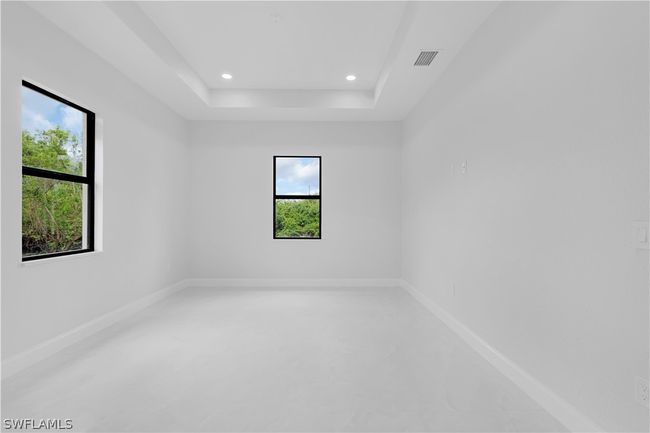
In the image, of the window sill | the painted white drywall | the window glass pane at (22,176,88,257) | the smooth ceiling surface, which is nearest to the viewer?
the painted white drywall

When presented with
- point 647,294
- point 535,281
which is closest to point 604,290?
point 647,294

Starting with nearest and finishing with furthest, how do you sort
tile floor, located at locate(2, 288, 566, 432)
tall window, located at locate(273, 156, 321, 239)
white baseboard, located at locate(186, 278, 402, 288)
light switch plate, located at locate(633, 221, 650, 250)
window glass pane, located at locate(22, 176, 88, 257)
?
light switch plate, located at locate(633, 221, 650, 250) → tile floor, located at locate(2, 288, 566, 432) → window glass pane, located at locate(22, 176, 88, 257) → white baseboard, located at locate(186, 278, 402, 288) → tall window, located at locate(273, 156, 321, 239)

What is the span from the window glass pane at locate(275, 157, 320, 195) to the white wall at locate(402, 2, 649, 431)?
274cm

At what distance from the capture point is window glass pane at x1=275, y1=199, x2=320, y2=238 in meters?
5.50

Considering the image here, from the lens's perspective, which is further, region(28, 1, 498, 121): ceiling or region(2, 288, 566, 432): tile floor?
region(28, 1, 498, 121): ceiling

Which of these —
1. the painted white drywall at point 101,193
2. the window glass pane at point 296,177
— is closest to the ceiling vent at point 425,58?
the window glass pane at point 296,177

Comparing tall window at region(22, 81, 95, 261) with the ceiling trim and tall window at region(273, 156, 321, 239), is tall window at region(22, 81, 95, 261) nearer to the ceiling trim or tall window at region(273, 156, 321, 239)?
the ceiling trim

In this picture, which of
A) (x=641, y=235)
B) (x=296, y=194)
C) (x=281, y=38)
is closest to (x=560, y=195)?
(x=641, y=235)

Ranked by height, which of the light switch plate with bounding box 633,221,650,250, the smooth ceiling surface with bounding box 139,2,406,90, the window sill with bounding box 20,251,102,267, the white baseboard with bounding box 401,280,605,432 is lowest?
the white baseboard with bounding box 401,280,605,432

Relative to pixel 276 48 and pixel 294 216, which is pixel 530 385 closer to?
pixel 276 48

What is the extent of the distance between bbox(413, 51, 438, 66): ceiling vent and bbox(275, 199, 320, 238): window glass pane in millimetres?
2769

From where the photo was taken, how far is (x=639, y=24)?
140cm

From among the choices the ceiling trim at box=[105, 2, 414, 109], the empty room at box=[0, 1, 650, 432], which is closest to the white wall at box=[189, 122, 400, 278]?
the empty room at box=[0, 1, 650, 432]

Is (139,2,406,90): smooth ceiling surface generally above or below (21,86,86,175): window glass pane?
above
